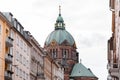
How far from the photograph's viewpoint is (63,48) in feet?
556

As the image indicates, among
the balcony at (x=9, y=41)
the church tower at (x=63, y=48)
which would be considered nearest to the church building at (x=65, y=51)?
the church tower at (x=63, y=48)

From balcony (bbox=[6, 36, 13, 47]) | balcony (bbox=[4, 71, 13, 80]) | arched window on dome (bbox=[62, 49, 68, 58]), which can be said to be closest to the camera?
balcony (bbox=[4, 71, 13, 80])

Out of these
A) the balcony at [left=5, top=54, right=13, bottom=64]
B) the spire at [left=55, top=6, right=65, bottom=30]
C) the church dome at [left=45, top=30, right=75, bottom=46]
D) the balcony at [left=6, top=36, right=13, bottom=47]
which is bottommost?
the balcony at [left=5, top=54, right=13, bottom=64]

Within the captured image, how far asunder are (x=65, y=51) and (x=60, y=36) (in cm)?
624

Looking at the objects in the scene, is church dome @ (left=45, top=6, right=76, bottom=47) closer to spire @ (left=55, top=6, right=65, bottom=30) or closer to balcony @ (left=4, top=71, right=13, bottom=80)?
spire @ (left=55, top=6, right=65, bottom=30)

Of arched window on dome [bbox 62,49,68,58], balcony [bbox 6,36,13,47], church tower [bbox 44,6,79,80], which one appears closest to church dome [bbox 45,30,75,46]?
church tower [bbox 44,6,79,80]

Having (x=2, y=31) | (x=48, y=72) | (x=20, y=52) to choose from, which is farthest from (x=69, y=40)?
(x=2, y=31)

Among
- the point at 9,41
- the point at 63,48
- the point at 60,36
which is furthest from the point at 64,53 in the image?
the point at 9,41

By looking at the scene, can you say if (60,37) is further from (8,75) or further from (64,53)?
(8,75)

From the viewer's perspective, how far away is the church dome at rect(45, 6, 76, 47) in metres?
169

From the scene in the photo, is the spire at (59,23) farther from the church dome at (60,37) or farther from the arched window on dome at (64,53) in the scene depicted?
the arched window on dome at (64,53)

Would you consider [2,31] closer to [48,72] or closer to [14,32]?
[14,32]

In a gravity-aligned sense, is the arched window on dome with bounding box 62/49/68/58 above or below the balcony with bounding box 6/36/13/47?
above

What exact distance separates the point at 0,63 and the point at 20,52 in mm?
12858
